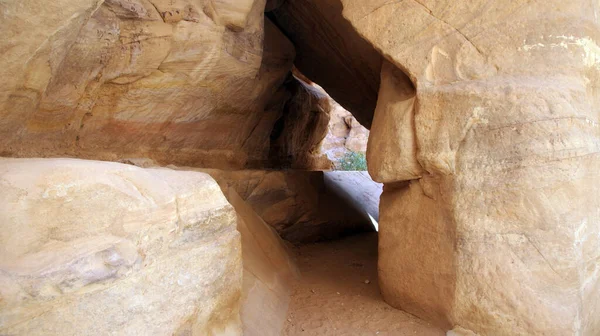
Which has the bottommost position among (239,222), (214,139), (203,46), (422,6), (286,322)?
(286,322)

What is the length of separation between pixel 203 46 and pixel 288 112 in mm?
3133

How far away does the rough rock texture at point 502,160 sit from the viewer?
2381 millimetres

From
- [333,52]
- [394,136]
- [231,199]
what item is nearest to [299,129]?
[333,52]

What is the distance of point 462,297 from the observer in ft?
8.68

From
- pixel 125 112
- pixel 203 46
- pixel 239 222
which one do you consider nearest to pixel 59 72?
pixel 125 112

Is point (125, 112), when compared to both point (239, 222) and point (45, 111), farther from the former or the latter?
point (239, 222)

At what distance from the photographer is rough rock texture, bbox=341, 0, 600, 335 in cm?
238

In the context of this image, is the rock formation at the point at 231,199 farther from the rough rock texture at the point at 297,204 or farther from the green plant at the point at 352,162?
the green plant at the point at 352,162

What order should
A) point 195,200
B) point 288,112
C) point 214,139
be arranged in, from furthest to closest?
point 288,112, point 214,139, point 195,200

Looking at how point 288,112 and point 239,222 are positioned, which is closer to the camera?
point 239,222

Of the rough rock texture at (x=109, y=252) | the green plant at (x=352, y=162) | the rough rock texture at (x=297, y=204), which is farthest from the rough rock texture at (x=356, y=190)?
the green plant at (x=352, y=162)

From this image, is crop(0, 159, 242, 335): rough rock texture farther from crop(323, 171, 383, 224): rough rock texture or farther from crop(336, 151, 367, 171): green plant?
crop(336, 151, 367, 171): green plant

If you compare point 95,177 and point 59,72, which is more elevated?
point 59,72

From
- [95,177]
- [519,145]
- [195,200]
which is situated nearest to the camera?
[95,177]
